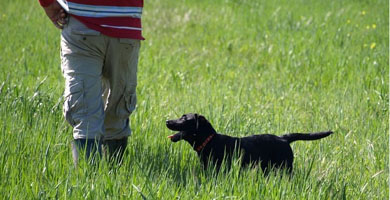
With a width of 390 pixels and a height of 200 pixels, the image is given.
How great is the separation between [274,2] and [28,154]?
7.79 metres

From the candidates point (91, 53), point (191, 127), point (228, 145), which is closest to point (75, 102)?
point (91, 53)

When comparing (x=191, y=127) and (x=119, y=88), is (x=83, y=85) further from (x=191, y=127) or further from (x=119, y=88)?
(x=191, y=127)

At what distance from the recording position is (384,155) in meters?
4.61

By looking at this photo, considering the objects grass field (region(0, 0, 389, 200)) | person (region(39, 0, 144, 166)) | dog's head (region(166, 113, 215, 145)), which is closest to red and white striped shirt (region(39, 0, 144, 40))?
person (region(39, 0, 144, 166))

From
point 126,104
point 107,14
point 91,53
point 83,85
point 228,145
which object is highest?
point 107,14

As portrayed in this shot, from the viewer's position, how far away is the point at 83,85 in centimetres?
369

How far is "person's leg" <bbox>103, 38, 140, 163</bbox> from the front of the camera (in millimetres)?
3875

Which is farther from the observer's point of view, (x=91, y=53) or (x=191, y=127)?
(x=191, y=127)

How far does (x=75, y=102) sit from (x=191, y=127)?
739 millimetres

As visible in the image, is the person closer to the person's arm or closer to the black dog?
the person's arm

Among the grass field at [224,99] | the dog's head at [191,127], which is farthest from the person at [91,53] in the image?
the dog's head at [191,127]

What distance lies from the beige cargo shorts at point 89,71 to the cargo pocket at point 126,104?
6 centimetres

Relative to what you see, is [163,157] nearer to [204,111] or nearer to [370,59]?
[204,111]

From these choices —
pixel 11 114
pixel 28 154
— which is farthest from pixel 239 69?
pixel 28 154
